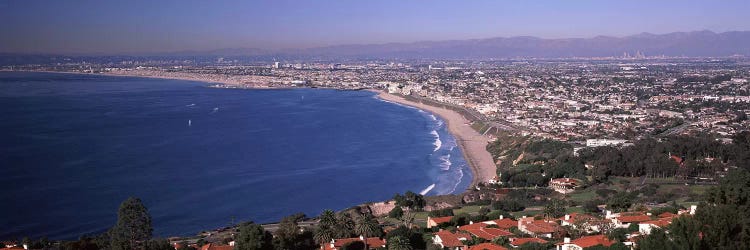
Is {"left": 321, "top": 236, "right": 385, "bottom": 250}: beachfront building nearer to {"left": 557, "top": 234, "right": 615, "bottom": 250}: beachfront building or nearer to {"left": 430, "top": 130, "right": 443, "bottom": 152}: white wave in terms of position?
{"left": 557, "top": 234, "right": 615, "bottom": 250}: beachfront building

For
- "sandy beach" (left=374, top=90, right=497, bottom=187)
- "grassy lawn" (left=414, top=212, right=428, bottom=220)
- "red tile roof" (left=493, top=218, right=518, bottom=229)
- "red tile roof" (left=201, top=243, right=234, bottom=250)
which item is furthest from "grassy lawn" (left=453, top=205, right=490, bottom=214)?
"red tile roof" (left=201, top=243, right=234, bottom=250)

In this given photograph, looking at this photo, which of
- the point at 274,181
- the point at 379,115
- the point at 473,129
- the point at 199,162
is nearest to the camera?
the point at 274,181

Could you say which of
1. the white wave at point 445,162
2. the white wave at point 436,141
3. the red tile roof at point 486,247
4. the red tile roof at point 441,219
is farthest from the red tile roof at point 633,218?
the white wave at point 436,141

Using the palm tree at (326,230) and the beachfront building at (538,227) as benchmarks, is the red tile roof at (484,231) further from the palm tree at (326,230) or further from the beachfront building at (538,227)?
the palm tree at (326,230)

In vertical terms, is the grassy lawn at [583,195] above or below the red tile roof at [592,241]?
below

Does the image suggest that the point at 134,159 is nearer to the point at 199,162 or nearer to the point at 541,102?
the point at 199,162

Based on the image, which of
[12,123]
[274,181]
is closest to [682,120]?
[274,181]

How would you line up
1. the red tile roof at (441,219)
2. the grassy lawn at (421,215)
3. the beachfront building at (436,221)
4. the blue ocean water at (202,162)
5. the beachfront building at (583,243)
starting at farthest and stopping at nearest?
the blue ocean water at (202,162) → the grassy lawn at (421,215) → the red tile roof at (441,219) → the beachfront building at (436,221) → the beachfront building at (583,243)
